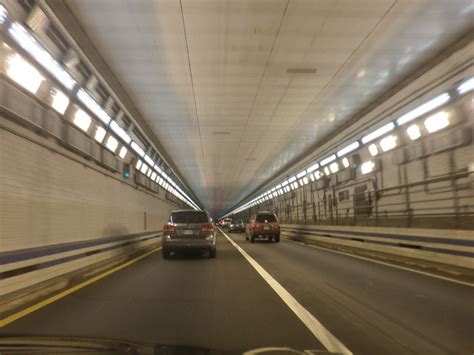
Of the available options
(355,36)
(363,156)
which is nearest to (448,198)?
(355,36)

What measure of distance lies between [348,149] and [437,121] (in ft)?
28.2

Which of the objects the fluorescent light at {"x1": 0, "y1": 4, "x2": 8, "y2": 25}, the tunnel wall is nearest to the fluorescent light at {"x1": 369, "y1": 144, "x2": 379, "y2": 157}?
the tunnel wall

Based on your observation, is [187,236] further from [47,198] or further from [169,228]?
[47,198]

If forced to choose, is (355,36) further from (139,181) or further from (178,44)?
(139,181)

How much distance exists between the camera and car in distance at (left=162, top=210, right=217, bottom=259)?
56.3 ft

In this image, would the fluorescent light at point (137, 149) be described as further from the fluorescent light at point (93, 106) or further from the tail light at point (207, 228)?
the tail light at point (207, 228)

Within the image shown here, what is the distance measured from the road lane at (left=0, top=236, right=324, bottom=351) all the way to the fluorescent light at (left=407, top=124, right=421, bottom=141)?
7.71m

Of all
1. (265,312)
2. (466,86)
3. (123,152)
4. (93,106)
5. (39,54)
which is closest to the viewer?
(265,312)

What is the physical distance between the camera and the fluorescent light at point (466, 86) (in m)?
11.4

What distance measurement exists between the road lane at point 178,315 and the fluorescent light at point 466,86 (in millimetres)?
6934

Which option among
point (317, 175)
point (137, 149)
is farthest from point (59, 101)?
point (317, 175)

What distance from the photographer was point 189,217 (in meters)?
17.7

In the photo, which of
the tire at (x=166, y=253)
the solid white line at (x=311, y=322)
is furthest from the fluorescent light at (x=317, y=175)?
the solid white line at (x=311, y=322)

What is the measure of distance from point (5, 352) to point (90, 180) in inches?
430
